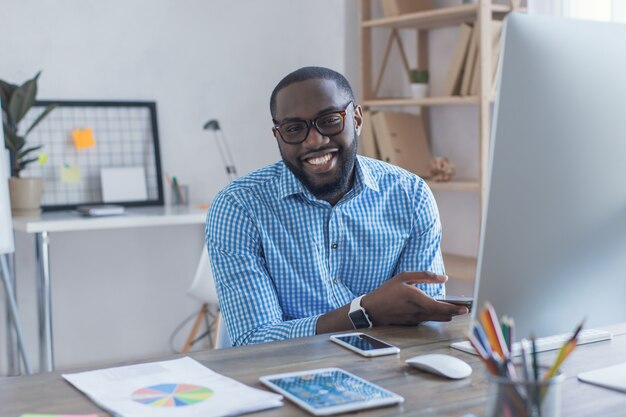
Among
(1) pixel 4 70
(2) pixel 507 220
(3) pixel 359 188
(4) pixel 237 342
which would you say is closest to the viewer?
(2) pixel 507 220

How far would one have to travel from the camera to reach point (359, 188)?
72.4 inches

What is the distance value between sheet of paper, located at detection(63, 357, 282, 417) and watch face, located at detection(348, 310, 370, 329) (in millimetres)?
369

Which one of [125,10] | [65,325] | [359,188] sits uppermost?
[125,10]

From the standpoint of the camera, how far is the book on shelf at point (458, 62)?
11.5 feet

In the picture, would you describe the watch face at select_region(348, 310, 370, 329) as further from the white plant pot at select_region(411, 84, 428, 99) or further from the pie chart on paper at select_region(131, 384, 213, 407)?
the white plant pot at select_region(411, 84, 428, 99)

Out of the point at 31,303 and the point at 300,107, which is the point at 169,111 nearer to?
the point at 31,303

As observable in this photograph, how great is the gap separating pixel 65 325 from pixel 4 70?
1100 millimetres

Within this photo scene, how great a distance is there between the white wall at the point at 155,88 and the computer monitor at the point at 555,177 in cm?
298

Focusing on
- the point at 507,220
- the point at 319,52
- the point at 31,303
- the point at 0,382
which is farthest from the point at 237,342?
the point at 319,52

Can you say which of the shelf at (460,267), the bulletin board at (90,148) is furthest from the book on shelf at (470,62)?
the bulletin board at (90,148)

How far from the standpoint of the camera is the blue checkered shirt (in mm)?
1687

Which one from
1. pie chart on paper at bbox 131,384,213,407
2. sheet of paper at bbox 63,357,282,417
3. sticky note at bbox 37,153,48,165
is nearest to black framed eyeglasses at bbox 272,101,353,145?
sheet of paper at bbox 63,357,282,417

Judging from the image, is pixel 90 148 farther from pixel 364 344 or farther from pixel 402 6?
pixel 364 344

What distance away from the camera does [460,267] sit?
A: 351 centimetres
